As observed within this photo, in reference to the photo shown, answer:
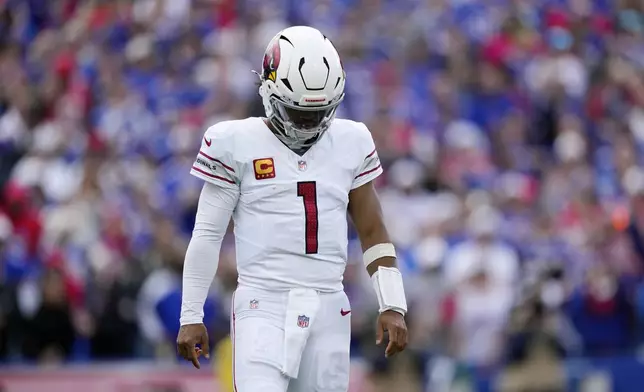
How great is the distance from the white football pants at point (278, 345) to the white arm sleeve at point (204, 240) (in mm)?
159

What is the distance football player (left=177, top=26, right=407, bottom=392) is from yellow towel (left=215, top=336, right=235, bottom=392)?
426 centimetres

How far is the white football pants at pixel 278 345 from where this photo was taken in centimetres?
568

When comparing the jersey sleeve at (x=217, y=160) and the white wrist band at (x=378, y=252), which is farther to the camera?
the white wrist band at (x=378, y=252)

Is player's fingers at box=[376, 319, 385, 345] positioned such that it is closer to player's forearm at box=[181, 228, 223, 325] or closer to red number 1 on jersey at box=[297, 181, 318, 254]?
red number 1 on jersey at box=[297, 181, 318, 254]

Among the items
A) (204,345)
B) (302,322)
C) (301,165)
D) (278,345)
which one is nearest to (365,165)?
(301,165)

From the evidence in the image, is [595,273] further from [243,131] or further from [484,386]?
[243,131]

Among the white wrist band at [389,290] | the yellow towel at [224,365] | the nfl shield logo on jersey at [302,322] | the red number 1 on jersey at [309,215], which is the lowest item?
the yellow towel at [224,365]

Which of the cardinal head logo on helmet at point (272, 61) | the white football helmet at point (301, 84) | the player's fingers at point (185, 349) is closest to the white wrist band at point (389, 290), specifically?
the white football helmet at point (301, 84)

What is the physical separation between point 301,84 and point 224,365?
15.8 feet

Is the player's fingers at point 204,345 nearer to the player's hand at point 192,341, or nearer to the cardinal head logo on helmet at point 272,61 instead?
the player's hand at point 192,341

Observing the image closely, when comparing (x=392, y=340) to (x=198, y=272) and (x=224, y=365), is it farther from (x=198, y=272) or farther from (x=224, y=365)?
(x=224, y=365)

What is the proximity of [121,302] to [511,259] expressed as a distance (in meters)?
3.12

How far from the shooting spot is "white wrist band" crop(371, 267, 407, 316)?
19.3 feet

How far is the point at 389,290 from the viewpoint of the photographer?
19.5 feet
